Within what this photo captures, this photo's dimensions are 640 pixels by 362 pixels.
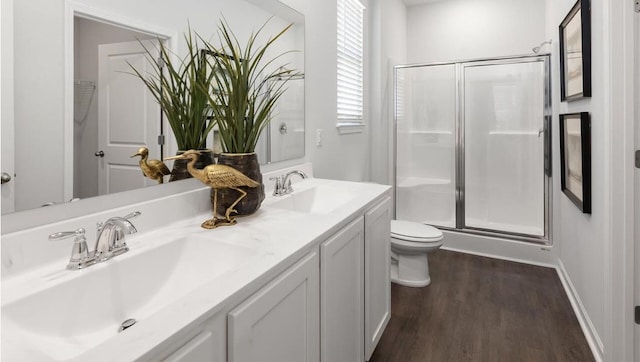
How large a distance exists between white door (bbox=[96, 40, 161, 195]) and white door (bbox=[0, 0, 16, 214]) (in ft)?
0.71

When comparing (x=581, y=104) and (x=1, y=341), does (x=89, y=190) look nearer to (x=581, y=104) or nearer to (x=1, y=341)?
(x=1, y=341)

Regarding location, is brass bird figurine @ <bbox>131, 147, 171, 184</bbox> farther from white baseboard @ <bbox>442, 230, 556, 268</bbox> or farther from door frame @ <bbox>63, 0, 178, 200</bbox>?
white baseboard @ <bbox>442, 230, 556, 268</bbox>

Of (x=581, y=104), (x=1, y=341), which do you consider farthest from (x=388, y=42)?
(x=1, y=341)

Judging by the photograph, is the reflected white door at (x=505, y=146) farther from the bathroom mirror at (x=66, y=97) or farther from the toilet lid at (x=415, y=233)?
the bathroom mirror at (x=66, y=97)

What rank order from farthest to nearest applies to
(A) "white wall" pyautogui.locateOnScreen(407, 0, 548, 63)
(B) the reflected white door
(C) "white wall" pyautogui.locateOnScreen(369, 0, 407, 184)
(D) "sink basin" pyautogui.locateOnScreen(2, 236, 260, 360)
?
(A) "white wall" pyautogui.locateOnScreen(407, 0, 548, 63) < (C) "white wall" pyautogui.locateOnScreen(369, 0, 407, 184) < (B) the reflected white door < (D) "sink basin" pyautogui.locateOnScreen(2, 236, 260, 360)

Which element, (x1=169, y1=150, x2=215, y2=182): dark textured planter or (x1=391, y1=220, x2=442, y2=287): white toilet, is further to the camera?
(x1=391, y1=220, x2=442, y2=287): white toilet

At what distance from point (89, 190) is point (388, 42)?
10.8ft

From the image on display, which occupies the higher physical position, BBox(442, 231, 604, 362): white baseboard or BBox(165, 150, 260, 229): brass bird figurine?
BBox(165, 150, 260, 229): brass bird figurine

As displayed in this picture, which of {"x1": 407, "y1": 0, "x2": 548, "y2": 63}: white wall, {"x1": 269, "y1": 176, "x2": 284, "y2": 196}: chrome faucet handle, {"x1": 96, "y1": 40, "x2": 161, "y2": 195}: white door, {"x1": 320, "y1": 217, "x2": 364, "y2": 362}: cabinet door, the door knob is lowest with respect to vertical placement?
{"x1": 320, "y1": 217, "x2": 364, "y2": 362}: cabinet door

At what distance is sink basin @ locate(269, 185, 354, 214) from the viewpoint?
1767 mm

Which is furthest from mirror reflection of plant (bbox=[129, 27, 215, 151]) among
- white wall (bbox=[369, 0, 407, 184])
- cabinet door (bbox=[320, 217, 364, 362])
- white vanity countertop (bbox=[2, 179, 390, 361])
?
white wall (bbox=[369, 0, 407, 184])

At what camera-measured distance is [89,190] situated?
1021mm

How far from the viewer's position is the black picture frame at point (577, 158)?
1.95m

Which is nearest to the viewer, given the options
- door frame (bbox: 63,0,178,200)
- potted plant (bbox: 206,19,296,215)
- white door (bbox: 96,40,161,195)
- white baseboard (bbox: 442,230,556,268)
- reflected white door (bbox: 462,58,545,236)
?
door frame (bbox: 63,0,178,200)
